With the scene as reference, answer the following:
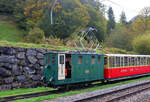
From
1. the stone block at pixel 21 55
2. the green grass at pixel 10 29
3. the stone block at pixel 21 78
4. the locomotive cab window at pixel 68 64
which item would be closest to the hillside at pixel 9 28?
the green grass at pixel 10 29

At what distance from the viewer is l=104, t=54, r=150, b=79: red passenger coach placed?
15562 mm

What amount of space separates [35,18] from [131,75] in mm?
31747

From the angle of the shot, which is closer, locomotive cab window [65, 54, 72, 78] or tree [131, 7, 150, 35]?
locomotive cab window [65, 54, 72, 78]

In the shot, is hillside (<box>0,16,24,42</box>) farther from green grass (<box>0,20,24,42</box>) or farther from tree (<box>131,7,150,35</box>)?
tree (<box>131,7,150,35</box>)

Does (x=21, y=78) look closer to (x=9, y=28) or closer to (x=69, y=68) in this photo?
(x=69, y=68)

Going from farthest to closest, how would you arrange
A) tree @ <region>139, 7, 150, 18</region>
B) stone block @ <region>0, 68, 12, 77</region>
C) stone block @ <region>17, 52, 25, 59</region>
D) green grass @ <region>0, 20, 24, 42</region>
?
tree @ <region>139, 7, 150, 18</region> < green grass @ <region>0, 20, 24, 42</region> < stone block @ <region>17, 52, 25, 59</region> < stone block @ <region>0, 68, 12, 77</region>

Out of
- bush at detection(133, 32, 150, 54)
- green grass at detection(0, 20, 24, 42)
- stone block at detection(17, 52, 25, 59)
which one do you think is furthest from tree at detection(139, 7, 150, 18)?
stone block at detection(17, 52, 25, 59)

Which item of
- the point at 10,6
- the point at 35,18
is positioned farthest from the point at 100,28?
the point at 10,6

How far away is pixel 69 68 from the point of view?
501 inches

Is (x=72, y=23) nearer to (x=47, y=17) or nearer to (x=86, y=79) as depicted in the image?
(x=47, y=17)

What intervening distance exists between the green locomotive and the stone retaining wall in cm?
288

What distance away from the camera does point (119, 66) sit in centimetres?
1681

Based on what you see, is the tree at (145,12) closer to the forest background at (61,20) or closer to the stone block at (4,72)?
the forest background at (61,20)

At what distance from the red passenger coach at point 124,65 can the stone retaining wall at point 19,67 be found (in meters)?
6.03
